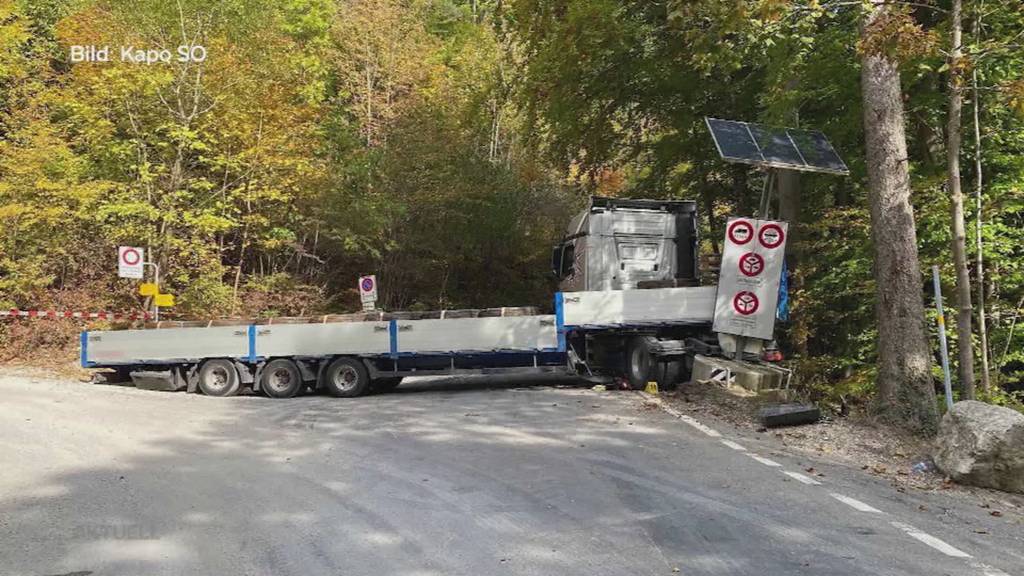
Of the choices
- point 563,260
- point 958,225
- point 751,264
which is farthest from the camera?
point 563,260

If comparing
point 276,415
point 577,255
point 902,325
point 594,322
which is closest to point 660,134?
point 577,255

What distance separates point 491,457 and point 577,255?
332 inches

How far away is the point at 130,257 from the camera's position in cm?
1683

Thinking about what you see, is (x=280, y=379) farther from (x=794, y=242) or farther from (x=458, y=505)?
(x=794, y=242)

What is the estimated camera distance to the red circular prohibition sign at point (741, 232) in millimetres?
12195

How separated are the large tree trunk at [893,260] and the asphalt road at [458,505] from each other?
7.32 feet

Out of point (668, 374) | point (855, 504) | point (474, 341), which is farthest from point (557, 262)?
point (855, 504)

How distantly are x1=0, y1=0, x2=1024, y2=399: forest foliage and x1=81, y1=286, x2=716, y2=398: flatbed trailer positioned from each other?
295cm

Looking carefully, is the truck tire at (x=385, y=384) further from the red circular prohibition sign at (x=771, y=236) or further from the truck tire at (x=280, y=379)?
the red circular prohibition sign at (x=771, y=236)

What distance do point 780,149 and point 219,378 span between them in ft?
37.6

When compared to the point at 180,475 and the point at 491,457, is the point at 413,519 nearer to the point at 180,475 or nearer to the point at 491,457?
the point at 491,457

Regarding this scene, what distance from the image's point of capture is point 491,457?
7523 mm

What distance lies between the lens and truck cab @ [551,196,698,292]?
1488 cm

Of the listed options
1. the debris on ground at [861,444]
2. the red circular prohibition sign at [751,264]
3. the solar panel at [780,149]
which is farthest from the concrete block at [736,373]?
the solar panel at [780,149]
